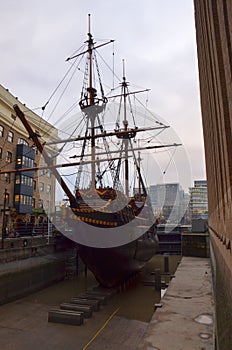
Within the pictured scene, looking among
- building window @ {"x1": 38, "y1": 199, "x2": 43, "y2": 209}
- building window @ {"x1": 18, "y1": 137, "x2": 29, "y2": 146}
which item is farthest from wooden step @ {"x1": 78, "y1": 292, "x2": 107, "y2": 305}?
building window @ {"x1": 38, "y1": 199, "x2": 43, "y2": 209}

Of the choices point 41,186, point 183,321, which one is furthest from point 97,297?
point 41,186

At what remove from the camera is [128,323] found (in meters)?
11.9

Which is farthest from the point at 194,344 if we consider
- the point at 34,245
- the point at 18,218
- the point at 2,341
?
the point at 18,218

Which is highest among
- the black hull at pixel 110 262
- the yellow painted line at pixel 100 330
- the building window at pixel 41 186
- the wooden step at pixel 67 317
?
the building window at pixel 41 186

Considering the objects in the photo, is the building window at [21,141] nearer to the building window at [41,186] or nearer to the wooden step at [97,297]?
the building window at [41,186]

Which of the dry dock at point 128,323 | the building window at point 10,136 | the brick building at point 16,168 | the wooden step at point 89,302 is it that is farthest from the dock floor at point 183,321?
the building window at point 10,136

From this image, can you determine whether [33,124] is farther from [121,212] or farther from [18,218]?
[121,212]

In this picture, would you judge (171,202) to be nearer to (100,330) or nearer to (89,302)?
(89,302)

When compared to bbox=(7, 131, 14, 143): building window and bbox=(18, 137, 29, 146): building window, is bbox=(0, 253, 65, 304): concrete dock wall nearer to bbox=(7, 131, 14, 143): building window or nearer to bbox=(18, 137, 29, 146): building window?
bbox=(7, 131, 14, 143): building window

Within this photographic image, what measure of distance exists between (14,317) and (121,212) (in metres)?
9.04

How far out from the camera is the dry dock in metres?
5.46

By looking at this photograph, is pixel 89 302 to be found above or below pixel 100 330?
above

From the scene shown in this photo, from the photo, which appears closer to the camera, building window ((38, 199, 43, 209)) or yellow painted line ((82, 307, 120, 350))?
yellow painted line ((82, 307, 120, 350))

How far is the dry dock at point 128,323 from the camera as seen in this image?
5.46 m
